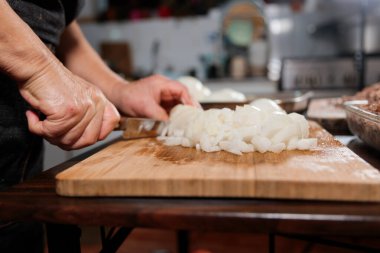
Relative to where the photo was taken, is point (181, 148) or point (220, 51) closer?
point (181, 148)

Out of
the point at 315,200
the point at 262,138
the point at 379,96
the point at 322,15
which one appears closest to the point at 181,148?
the point at 262,138

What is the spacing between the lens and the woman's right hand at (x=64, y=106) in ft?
2.35

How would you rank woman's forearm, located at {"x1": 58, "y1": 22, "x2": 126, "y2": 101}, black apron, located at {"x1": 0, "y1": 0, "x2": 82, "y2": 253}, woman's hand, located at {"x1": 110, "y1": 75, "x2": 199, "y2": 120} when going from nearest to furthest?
1. black apron, located at {"x1": 0, "y1": 0, "x2": 82, "y2": 253}
2. woman's hand, located at {"x1": 110, "y1": 75, "x2": 199, "y2": 120}
3. woman's forearm, located at {"x1": 58, "y1": 22, "x2": 126, "y2": 101}

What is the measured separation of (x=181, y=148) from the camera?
874mm

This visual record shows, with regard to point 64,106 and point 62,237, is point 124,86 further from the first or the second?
point 62,237

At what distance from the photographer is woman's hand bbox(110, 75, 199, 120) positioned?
1.18 meters

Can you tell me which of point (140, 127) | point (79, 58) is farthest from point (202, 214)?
point (79, 58)

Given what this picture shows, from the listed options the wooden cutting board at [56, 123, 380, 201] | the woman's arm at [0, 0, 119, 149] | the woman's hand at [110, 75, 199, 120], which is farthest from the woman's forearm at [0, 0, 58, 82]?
the woman's hand at [110, 75, 199, 120]

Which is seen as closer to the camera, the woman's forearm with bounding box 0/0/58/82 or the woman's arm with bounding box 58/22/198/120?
the woman's forearm with bounding box 0/0/58/82

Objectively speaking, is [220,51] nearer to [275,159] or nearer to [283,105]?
[283,105]

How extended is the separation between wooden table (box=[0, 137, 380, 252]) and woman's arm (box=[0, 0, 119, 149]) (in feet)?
0.49

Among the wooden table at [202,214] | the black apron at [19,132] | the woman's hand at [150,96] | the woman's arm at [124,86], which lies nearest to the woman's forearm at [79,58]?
the woman's arm at [124,86]

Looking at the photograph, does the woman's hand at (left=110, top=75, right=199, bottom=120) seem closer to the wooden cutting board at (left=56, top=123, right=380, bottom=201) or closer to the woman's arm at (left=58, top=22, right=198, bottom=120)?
the woman's arm at (left=58, top=22, right=198, bottom=120)

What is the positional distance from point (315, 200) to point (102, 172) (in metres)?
0.35
